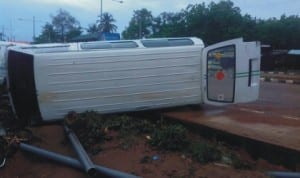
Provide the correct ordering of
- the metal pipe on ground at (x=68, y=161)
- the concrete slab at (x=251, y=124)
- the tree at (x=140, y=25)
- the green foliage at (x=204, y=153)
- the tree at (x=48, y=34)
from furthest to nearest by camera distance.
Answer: the tree at (x=48, y=34)
the tree at (x=140, y=25)
the concrete slab at (x=251, y=124)
the green foliage at (x=204, y=153)
the metal pipe on ground at (x=68, y=161)

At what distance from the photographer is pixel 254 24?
41.8 m

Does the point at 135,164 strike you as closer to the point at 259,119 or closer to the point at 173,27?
the point at 259,119

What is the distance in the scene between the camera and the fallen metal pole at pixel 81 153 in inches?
195

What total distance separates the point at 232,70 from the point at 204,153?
9.74ft

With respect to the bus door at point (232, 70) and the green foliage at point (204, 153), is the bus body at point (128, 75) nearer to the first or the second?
the bus door at point (232, 70)

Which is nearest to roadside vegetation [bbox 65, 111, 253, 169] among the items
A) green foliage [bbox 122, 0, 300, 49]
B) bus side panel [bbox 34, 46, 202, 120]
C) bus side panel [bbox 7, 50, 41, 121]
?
bus side panel [bbox 34, 46, 202, 120]

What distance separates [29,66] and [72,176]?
9.54ft

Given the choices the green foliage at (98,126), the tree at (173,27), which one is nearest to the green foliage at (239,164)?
the green foliage at (98,126)

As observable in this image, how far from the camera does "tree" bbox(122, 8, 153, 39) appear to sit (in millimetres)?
57438

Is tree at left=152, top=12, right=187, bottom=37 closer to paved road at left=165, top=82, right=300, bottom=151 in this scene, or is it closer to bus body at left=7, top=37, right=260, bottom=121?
paved road at left=165, top=82, right=300, bottom=151

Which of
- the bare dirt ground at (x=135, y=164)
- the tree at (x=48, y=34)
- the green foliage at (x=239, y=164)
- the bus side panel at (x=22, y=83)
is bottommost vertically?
the bare dirt ground at (x=135, y=164)

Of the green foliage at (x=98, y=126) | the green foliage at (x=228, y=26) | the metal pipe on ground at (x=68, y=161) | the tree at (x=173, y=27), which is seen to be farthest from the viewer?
the tree at (x=173, y=27)

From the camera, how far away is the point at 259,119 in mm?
7379

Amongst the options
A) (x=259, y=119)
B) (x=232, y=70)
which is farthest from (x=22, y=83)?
(x=259, y=119)
